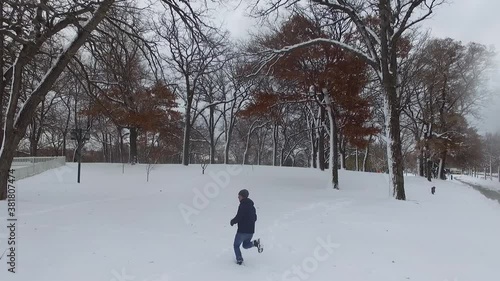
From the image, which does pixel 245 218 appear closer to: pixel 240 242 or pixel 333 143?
pixel 240 242

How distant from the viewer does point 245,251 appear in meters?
7.02

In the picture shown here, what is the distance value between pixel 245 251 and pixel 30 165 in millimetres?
18419

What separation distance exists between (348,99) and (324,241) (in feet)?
41.7

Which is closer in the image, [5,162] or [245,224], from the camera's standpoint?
[245,224]

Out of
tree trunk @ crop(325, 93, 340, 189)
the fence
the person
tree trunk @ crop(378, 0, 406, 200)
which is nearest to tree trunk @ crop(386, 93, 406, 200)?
tree trunk @ crop(378, 0, 406, 200)

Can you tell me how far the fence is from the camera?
62.1ft

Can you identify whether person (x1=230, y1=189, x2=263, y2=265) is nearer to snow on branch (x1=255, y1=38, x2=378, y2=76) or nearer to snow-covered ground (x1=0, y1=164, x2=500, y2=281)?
snow-covered ground (x1=0, y1=164, x2=500, y2=281)

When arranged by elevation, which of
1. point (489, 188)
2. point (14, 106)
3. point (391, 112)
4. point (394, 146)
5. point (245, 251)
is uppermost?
point (391, 112)

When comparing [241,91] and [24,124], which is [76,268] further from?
[241,91]

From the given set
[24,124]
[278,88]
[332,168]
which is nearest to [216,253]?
[24,124]

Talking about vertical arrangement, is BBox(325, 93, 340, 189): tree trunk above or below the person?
above

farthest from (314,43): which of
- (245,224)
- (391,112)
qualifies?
(245,224)

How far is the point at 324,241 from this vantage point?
7625 millimetres

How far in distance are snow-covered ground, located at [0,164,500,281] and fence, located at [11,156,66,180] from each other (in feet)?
25.5
